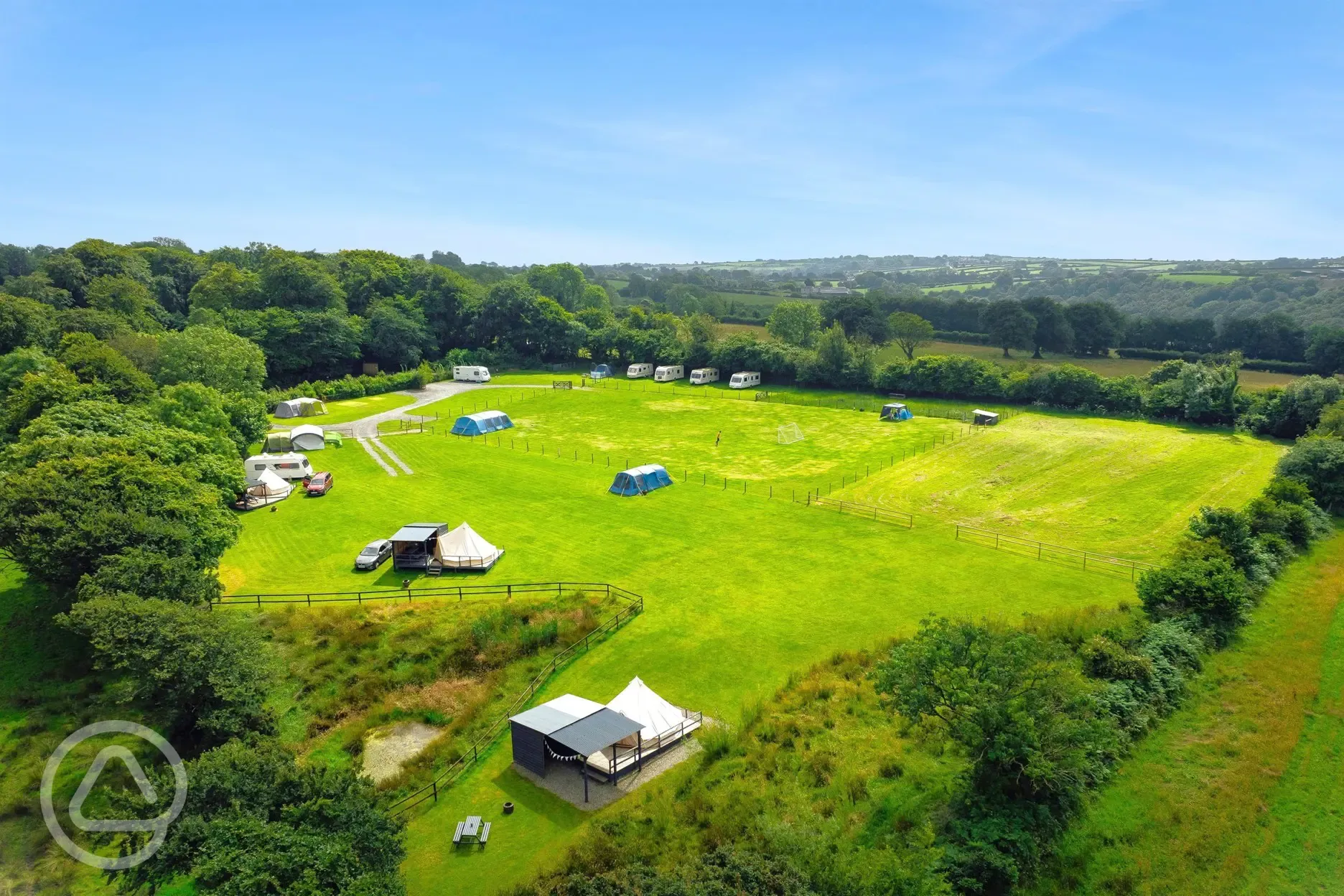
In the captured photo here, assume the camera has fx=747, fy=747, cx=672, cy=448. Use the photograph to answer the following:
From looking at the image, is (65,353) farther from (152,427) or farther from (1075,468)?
(1075,468)

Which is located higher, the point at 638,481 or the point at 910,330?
the point at 910,330

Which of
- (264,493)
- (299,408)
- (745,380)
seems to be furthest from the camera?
(745,380)

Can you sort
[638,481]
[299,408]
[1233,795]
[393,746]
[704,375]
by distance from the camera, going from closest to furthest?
[1233,795]
[393,746]
[638,481]
[299,408]
[704,375]

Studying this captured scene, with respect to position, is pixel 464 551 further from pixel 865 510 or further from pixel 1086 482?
pixel 1086 482

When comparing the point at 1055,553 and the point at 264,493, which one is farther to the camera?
the point at 264,493

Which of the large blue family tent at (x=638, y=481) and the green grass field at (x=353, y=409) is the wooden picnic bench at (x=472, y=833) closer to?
Result: the large blue family tent at (x=638, y=481)

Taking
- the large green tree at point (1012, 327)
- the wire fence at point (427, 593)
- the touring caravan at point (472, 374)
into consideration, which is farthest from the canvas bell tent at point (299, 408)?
the large green tree at point (1012, 327)

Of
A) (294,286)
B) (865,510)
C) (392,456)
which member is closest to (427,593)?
(865,510)
